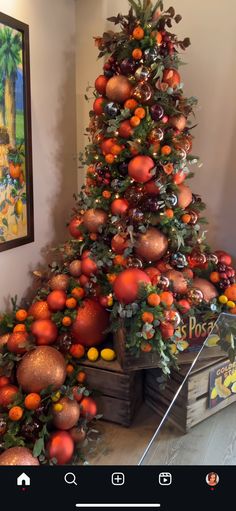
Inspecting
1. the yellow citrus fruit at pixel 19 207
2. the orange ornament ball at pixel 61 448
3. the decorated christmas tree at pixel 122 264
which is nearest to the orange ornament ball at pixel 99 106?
the decorated christmas tree at pixel 122 264

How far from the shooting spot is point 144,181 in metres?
1.50

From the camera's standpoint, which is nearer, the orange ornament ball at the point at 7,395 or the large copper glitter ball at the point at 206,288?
the orange ornament ball at the point at 7,395

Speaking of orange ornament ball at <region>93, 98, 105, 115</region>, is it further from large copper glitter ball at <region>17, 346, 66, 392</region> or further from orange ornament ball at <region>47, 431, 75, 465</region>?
orange ornament ball at <region>47, 431, 75, 465</region>

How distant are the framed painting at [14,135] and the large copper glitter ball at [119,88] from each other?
42 cm

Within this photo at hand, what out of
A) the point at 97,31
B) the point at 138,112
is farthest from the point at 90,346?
the point at 97,31

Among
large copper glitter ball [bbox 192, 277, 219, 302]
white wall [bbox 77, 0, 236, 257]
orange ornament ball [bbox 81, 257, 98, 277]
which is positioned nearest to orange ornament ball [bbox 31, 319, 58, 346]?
orange ornament ball [bbox 81, 257, 98, 277]

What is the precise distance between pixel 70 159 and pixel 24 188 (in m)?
0.47

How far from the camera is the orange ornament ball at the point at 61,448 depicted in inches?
52.2

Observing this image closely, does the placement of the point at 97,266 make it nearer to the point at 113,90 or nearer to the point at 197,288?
the point at 197,288

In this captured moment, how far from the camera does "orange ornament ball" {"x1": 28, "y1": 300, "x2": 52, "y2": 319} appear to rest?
5.54ft

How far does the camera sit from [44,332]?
1587 mm

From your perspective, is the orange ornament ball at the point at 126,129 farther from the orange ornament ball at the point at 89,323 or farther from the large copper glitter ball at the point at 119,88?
the orange ornament ball at the point at 89,323
